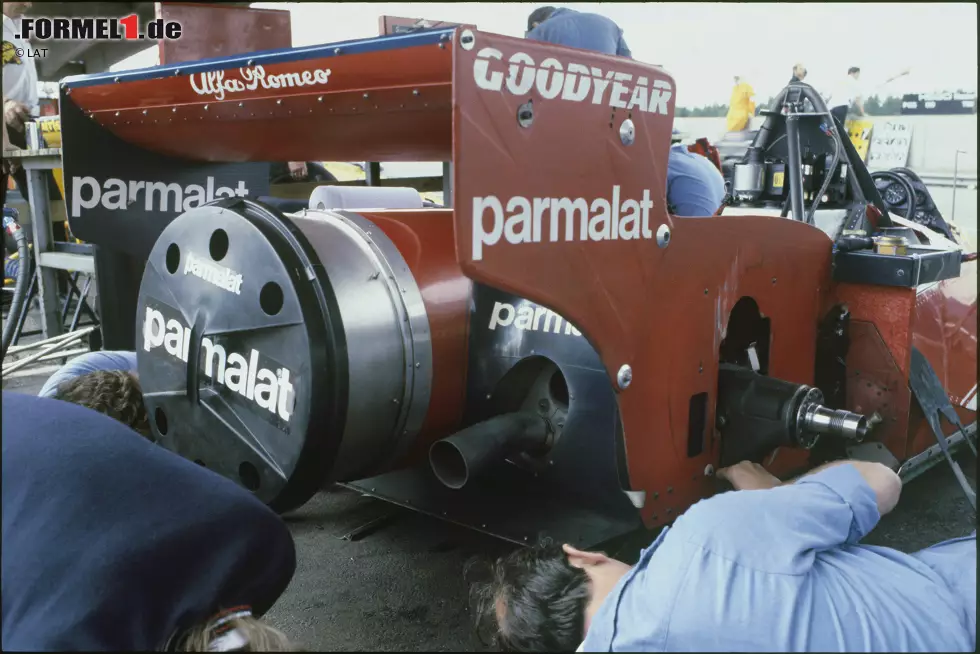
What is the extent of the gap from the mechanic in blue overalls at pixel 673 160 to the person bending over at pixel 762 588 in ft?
4.83

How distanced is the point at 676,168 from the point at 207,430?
1.86 metres

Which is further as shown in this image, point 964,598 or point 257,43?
point 257,43

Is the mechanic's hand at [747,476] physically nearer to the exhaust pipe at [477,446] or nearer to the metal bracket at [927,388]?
the exhaust pipe at [477,446]

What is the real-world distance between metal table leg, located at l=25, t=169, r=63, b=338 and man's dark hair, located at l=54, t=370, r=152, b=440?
213cm

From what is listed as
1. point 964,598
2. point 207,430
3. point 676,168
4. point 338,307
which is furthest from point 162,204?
point 964,598

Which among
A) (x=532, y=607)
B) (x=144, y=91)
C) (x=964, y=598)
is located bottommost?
(x=532, y=607)

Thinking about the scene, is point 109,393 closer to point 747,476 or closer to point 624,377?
point 624,377

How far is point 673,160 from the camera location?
3.15 meters

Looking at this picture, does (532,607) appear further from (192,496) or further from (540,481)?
(192,496)

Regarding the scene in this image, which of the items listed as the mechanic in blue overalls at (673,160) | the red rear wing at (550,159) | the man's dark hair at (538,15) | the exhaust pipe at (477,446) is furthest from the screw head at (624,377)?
the man's dark hair at (538,15)

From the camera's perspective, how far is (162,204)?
2779mm

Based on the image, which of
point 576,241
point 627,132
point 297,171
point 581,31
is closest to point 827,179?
point 581,31

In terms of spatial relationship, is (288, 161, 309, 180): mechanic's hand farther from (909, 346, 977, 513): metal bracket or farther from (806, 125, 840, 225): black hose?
(909, 346, 977, 513): metal bracket

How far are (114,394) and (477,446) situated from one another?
110 cm
